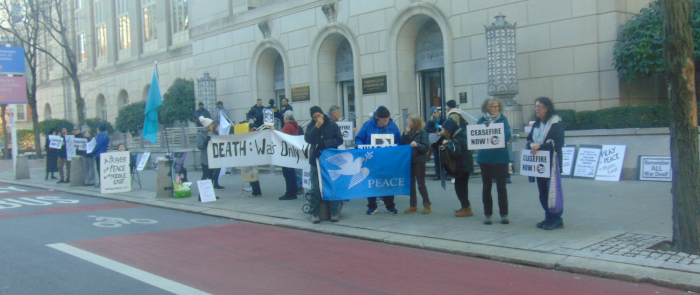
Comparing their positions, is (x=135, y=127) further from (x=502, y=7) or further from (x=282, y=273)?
(x=282, y=273)

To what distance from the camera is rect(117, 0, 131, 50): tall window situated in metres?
36.3

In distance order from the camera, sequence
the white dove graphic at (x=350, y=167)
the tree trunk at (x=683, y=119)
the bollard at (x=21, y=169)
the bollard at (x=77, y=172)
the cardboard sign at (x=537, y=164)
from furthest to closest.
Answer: the bollard at (x=21, y=169), the bollard at (x=77, y=172), the white dove graphic at (x=350, y=167), the cardboard sign at (x=537, y=164), the tree trunk at (x=683, y=119)

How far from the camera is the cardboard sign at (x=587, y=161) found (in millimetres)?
12961

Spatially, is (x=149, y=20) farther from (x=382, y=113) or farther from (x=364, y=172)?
(x=364, y=172)

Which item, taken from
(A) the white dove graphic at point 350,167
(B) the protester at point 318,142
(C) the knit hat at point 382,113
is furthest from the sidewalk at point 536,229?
(C) the knit hat at point 382,113

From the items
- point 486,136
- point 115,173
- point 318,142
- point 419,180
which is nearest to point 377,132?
point 419,180

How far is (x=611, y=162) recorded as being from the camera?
12727mm

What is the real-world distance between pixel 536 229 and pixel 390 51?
11610mm

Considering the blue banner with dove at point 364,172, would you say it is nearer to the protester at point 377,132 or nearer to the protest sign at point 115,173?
the protester at point 377,132

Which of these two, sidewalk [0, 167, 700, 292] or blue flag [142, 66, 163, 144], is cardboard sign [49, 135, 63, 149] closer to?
blue flag [142, 66, 163, 144]

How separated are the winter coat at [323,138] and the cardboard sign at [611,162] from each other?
22.6ft

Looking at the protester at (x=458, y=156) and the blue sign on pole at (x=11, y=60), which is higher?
the blue sign on pole at (x=11, y=60)

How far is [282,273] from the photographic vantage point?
626 cm

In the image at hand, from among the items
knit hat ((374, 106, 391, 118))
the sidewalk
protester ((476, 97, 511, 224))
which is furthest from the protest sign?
protester ((476, 97, 511, 224))
